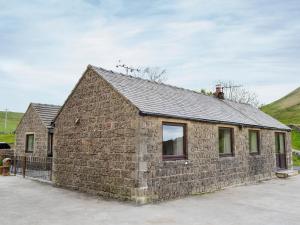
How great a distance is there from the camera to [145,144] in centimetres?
1022

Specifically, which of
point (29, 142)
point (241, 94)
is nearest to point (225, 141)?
point (29, 142)

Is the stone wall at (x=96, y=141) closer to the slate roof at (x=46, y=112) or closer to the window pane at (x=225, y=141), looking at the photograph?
the window pane at (x=225, y=141)

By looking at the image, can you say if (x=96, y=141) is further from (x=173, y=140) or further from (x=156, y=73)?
(x=156, y=73)

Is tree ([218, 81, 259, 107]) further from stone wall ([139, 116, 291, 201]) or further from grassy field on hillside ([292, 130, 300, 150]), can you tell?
stone wall ([139, 116, 291, 201])

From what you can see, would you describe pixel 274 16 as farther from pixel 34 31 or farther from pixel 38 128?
pixel 38 128

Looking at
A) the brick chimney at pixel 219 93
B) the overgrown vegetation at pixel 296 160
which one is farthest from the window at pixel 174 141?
the overgrown vegetation at pixel 296 160

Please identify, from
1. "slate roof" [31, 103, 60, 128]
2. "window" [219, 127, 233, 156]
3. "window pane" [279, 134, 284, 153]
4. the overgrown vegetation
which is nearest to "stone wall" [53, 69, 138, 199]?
"window" [219, 127, 233, 156]

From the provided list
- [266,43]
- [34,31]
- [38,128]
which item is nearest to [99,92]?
[34,31]

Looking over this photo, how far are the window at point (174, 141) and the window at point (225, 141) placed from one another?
321cm

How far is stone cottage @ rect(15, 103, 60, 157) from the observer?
68.9 ft

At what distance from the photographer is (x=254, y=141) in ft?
56.2

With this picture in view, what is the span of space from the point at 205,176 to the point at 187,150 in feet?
5.81

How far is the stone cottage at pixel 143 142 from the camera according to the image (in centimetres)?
1036

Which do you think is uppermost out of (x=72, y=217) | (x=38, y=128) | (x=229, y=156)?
(x=38, y=128)
